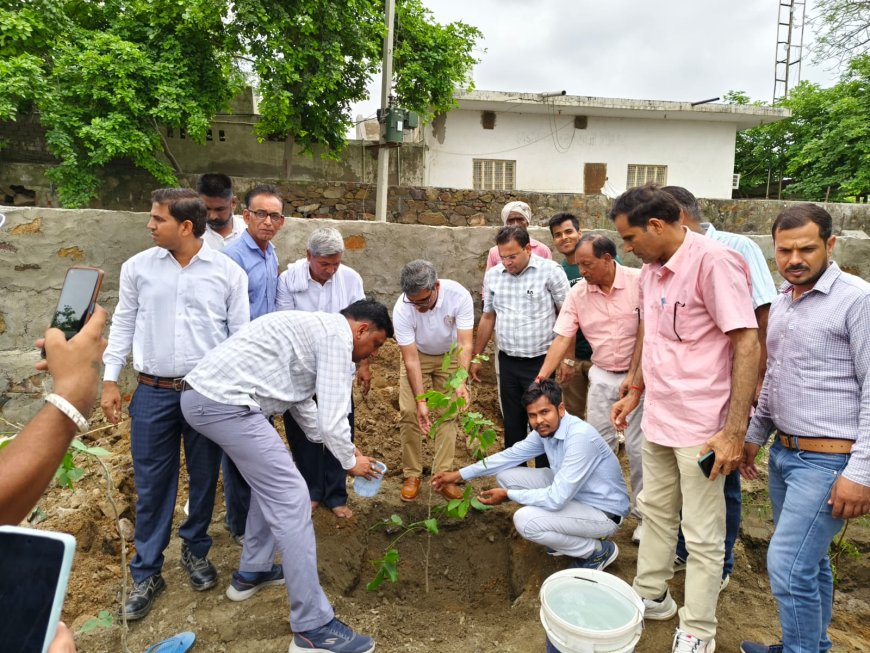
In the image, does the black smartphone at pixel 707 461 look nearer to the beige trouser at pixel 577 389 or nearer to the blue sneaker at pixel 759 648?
the blue sneaker at pixel 759 648

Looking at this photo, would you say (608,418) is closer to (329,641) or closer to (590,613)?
(590,613)

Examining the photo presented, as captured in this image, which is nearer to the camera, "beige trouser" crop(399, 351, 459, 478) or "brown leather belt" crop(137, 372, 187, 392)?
"brown leather belt" crop(137, 372, 187, 392)

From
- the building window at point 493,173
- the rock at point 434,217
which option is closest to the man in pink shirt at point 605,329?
the rock at point 434,217

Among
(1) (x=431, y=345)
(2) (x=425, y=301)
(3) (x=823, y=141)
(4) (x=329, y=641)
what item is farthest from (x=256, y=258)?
(3) (x=823, y=141)

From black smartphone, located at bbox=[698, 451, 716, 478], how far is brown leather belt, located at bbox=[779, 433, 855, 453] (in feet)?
0.90

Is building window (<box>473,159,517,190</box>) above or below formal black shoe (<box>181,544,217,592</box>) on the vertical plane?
above

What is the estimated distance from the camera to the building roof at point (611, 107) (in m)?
14.3

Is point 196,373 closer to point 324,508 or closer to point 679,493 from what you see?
point 324,508

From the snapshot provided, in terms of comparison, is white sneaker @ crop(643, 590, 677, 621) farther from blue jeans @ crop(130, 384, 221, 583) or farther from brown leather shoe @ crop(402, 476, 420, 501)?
blue jeans @ crop(130, 384, 221, 583)

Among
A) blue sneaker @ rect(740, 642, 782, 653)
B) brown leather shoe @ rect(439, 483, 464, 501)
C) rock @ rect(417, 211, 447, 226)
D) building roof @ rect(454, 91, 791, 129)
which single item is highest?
building roof @ rect(454, 91, 791, 129)

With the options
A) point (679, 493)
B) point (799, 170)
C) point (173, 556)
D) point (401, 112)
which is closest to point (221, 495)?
point (173, 556)

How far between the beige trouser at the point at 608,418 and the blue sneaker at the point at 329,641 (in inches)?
67.6

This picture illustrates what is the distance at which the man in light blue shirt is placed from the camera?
2.83 m

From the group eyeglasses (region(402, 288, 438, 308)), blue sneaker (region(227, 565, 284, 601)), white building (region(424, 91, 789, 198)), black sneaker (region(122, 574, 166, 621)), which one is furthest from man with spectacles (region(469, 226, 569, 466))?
white building (region(424, 91, 789, 198))
